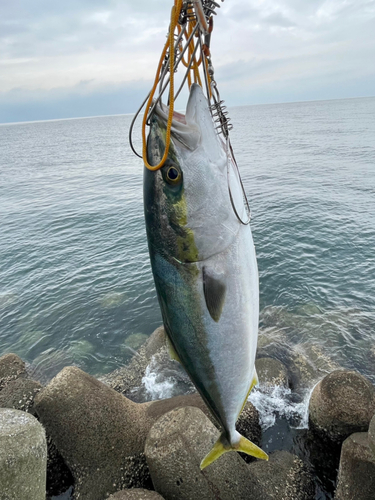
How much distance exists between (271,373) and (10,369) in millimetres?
6656

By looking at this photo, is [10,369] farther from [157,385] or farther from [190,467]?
[190,467]

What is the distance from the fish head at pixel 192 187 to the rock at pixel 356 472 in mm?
5247

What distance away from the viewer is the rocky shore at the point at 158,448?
15.8 feet

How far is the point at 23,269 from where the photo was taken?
59.7 ft

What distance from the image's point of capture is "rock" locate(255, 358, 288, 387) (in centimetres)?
872

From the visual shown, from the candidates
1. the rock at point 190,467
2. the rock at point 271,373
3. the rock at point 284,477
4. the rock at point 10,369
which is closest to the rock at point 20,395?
the rock at point 10,369

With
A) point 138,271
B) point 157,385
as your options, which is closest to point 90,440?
point 157,385

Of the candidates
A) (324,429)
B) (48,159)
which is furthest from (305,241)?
(48,159)

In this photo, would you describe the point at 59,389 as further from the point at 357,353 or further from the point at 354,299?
the point at 354,299

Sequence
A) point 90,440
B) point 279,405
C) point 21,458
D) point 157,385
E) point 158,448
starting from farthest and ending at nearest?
point 157,385
point 279,405
point 90,440
point 158,448
point 21,458

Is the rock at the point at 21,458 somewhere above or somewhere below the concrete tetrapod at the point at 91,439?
above

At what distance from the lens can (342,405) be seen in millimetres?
6578

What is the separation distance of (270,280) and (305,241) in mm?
4418

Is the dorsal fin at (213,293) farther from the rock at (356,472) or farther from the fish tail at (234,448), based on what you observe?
the rock at (356,472)
